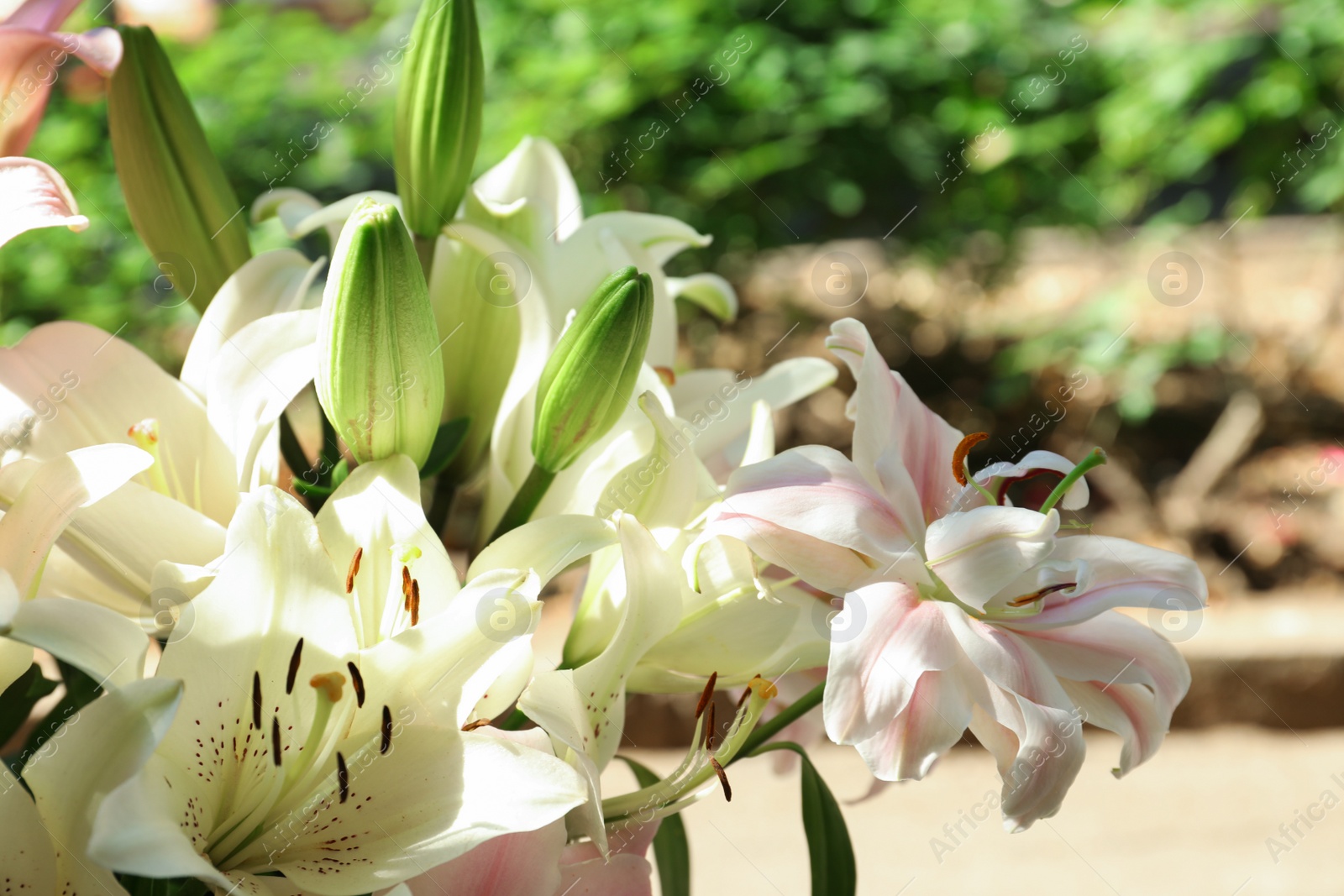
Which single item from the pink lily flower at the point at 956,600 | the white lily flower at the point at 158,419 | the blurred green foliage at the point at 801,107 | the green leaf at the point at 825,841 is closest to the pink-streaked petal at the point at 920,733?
the pink lily flower at the point at 956,600

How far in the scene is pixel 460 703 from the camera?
320mm

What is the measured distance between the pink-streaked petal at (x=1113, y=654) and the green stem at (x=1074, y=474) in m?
0.04

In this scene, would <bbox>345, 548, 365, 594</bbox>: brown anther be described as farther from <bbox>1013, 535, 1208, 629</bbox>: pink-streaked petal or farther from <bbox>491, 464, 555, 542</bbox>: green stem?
<bbox>1013, 535, 1208, 629</bbox>: pink-streaked petal

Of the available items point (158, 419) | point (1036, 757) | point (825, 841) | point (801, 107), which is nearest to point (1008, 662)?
point (1036, 757)

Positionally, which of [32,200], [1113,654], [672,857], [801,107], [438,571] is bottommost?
[801,107]

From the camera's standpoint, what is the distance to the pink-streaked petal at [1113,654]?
1.26 ft

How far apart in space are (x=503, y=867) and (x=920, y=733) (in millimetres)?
128

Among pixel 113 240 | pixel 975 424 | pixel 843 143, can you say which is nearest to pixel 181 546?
pixel 113 240

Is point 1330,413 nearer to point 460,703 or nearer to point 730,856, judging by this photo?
point 730,856

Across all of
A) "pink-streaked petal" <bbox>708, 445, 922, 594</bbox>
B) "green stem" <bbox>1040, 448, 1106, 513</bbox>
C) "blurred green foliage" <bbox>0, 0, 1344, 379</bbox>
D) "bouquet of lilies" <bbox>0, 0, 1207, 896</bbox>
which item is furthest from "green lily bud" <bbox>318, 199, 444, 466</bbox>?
"blurred green foliage" <bbox>0, 0, 1344, 379</bbox>

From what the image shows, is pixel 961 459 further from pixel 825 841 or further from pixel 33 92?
pixel 33 92

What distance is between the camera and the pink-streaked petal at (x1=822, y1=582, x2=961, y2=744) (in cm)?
33

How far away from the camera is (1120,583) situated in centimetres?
39

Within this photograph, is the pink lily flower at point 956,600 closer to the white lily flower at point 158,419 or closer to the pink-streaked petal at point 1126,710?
Result: the pink-streaked petal at point 1126,710
